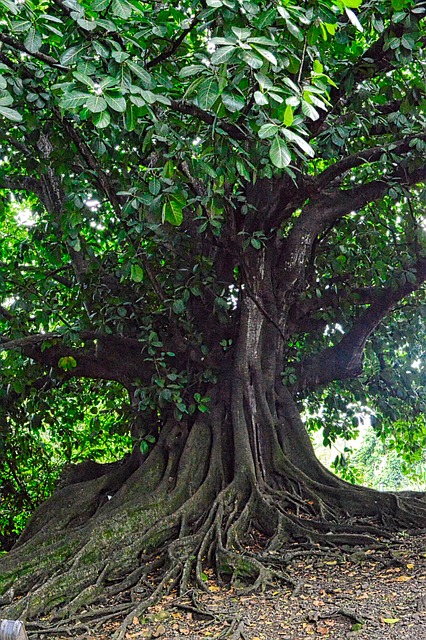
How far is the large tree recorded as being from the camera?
3650 millimetres

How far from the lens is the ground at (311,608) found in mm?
3199

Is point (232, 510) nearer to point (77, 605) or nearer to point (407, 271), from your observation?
point (77, 605)

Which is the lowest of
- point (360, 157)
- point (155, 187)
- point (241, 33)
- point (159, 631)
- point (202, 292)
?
point (159, 631)

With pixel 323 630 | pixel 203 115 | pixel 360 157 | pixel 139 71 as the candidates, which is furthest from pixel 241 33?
pixel 323 630

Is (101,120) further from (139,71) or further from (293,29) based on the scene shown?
(293,29)

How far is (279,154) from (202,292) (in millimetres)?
3432

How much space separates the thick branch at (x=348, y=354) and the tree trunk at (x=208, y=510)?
22.9 inches

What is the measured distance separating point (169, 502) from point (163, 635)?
5.43ft

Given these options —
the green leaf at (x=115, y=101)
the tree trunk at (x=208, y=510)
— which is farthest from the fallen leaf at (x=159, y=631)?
the green leaf at (x=115, y=101)

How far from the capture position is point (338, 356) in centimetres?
661

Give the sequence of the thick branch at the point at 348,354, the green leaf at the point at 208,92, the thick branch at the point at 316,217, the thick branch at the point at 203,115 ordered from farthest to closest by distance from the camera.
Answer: the thick branch at the point at 348,354, the thick branch at the point at 316,217, the thick branch at the point at 203,115, the green leaf at the point at 208,92

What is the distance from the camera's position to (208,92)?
8.07ft

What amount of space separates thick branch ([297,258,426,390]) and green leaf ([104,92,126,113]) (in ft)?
14.2

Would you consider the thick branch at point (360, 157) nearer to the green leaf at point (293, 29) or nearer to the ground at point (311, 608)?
the green leaf at point (293, 29)
